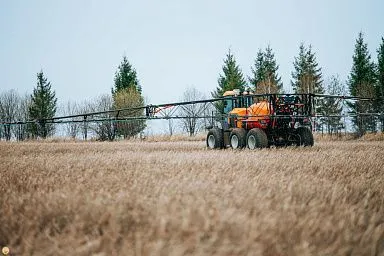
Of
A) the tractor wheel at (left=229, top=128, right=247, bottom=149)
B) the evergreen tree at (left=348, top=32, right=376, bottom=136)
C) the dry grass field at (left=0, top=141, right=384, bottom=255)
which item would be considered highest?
the evergreen tree at (left=348, top=32, right=376, bottom=136)

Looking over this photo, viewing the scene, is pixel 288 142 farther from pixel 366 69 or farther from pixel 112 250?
pixel 366 69

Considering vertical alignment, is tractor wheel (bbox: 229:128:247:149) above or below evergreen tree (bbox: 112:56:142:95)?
below

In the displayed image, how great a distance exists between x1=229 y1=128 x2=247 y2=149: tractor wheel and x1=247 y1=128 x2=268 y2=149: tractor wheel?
332 millimetres

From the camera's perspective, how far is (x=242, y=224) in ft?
4.64

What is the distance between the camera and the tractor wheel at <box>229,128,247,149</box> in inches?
419

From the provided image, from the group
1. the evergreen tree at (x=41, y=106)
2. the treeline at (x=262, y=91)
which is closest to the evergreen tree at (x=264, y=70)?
the treeline at (x=262, y=91)

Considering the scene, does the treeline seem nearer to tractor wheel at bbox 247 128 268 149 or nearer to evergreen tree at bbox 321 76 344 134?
evergreen tree at bbox 321 76 344 134

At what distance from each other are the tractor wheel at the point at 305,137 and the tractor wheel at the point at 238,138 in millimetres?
1780

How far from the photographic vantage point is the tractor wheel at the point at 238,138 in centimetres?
1065

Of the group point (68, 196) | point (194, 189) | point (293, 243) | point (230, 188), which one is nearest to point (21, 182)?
point (68, 196)

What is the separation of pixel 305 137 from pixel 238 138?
2.12 meters

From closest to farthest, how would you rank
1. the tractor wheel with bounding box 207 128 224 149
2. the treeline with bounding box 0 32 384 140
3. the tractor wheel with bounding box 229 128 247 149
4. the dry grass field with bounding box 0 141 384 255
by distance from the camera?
the dry grass field with bounding box 0 141 384 255, the tractor wheel with bounding box 229 128 247 149, the tractor wheel with bounding box 207 128 224 149, the treeline with bounding box 0 32 384 140

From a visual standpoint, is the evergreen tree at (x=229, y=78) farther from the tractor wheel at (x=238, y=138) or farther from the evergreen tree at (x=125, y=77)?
the tractor wheel at (x=238, y=138)

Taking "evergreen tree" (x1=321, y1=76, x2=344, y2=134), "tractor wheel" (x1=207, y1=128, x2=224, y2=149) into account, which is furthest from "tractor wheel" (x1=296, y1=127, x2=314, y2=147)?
"evergreen tree" (x1=321, y1=76, x2=344, y2=134)
